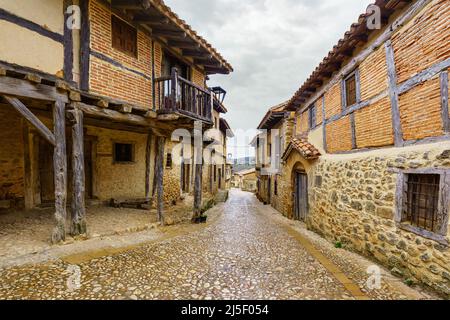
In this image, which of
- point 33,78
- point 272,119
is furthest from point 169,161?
point 272,119

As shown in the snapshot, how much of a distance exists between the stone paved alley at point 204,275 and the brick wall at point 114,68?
380cm

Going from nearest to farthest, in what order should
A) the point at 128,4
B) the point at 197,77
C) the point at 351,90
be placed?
the point at 128,4, the point at 351,90, the point at 197,77

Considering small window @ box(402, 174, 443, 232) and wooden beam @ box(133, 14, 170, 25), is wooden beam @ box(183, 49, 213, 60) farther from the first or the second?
small window @ box(402, 174, 443, 232)

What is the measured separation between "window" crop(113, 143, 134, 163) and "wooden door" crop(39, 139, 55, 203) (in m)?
2.06

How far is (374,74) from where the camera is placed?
471 cm

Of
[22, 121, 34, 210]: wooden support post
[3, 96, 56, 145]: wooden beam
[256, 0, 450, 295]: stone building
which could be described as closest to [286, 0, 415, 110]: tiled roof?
[256, 0, 450, 295]: stone building

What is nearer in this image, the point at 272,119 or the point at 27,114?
the point at 27,114

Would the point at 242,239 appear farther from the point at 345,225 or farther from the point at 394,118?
the point at 394,118

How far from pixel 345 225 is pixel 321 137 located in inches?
119

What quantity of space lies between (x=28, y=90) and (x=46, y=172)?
441cm

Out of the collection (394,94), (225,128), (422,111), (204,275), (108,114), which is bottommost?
(204,275)

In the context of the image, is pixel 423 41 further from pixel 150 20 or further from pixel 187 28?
pixel 150 20

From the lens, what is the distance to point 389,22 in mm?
4320
